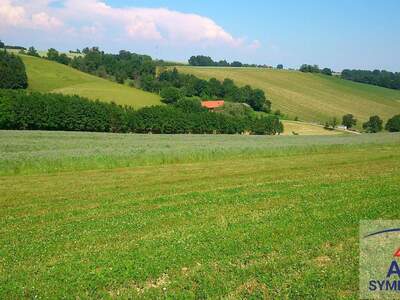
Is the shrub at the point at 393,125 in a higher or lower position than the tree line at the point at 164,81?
lower

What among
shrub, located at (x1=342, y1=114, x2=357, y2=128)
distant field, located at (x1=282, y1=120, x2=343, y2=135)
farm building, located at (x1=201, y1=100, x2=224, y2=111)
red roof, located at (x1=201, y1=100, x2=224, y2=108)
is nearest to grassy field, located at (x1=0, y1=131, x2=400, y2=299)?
distant field, located at (x1=282, y1=120, x2=343, y2=135)

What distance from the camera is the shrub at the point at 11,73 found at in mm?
94919

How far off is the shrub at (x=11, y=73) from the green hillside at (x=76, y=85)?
9.53 ft

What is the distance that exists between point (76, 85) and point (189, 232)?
4152 inches

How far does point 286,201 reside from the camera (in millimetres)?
16375

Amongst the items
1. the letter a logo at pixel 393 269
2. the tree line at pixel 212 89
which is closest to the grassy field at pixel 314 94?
the tree line at pixel 212 89

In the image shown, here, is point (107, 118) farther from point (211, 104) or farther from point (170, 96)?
point (211, 104)

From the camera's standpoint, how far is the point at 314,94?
14112cm

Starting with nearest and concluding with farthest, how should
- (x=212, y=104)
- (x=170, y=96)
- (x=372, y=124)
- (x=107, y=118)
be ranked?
(x=107, y=118) < (x=170, y=96) < (x=372, y=124) < (x=212, y=104)

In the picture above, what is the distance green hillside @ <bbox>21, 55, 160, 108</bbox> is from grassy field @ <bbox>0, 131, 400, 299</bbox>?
76.8 m

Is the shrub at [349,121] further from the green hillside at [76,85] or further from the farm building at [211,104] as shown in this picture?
the green hillside at [76,85]

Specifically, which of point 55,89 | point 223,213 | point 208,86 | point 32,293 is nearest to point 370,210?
point 223,213

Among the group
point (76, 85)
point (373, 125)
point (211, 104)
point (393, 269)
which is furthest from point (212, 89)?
point (393, 269)

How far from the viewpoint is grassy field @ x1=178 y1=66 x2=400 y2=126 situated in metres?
125
